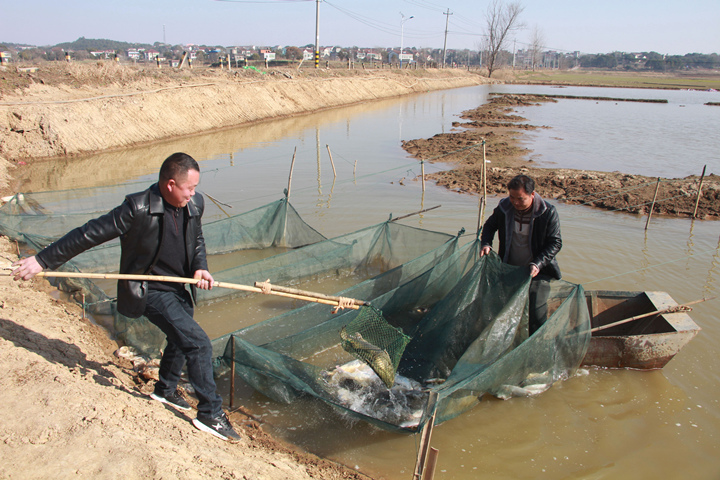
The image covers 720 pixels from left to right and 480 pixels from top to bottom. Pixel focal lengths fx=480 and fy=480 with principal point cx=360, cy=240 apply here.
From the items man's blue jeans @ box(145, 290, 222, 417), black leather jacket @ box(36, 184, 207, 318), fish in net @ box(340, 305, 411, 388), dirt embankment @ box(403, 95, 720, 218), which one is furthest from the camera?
dirt embankment @ box(403, 95, 720, 218)

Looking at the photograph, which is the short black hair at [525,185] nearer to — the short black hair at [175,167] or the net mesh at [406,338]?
the net mesh at [406,338]

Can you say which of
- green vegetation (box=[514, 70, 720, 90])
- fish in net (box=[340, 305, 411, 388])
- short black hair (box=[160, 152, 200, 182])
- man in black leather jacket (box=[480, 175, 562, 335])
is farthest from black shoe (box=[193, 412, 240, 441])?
green vegetation (box=[514, 70, 720, 90])

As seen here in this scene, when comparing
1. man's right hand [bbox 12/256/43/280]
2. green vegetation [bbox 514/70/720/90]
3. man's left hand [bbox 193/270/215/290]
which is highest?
green vegetation [bbox 514/70/720/90]

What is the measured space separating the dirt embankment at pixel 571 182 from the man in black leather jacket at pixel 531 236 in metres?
7.59

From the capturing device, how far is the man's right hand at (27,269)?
281cm

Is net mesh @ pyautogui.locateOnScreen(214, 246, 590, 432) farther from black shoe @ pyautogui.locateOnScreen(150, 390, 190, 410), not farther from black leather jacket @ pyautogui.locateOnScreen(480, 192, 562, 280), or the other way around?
black shoe @ pyautogui.locateOnScreen(150, 390, 190, 410)

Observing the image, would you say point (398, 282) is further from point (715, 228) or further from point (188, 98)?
point (188, 98)

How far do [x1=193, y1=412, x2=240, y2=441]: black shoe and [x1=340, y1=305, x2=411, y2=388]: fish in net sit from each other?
41.4 inches

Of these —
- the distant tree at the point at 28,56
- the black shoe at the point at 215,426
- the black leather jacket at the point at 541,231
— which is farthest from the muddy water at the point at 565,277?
the distant tree at the point at 28,56

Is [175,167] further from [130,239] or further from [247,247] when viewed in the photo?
[247,247]

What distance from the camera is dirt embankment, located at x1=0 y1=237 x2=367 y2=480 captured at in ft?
8.75

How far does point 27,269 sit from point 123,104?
59.1 ft

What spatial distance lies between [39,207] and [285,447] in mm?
6866

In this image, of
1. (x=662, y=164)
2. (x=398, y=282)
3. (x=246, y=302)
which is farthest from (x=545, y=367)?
(x=662, y=164)
